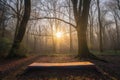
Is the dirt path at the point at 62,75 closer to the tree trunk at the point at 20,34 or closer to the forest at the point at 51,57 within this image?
the forest at the point at 51,57

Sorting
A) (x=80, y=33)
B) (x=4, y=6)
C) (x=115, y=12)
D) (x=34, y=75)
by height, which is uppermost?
(x=115, y=12)

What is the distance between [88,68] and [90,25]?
28.4 metres

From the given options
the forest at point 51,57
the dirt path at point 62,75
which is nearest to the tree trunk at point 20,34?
the forest at point 51,57

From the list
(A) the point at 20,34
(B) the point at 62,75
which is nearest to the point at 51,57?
(A) the point at 20,34

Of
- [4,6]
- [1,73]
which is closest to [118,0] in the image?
[4,6]

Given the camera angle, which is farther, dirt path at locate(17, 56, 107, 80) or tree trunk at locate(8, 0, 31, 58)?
tree trunk at locate(8, 0, 31, 58)

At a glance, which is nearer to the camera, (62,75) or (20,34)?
(62,75)

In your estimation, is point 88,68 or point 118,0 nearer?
point 88,68

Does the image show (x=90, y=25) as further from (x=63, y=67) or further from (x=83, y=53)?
(x=63, y=67)

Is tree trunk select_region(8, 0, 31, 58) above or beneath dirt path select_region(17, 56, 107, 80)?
above

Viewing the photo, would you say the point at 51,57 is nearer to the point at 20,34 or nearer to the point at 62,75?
the point at 20,34

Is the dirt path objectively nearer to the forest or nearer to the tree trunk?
the forest

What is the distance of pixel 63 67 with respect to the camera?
7.18 metres

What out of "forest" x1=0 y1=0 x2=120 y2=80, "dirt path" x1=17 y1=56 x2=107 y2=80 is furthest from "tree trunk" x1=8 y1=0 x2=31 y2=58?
"dirt path" x1=17 y1=56 x2=107 y2=80
